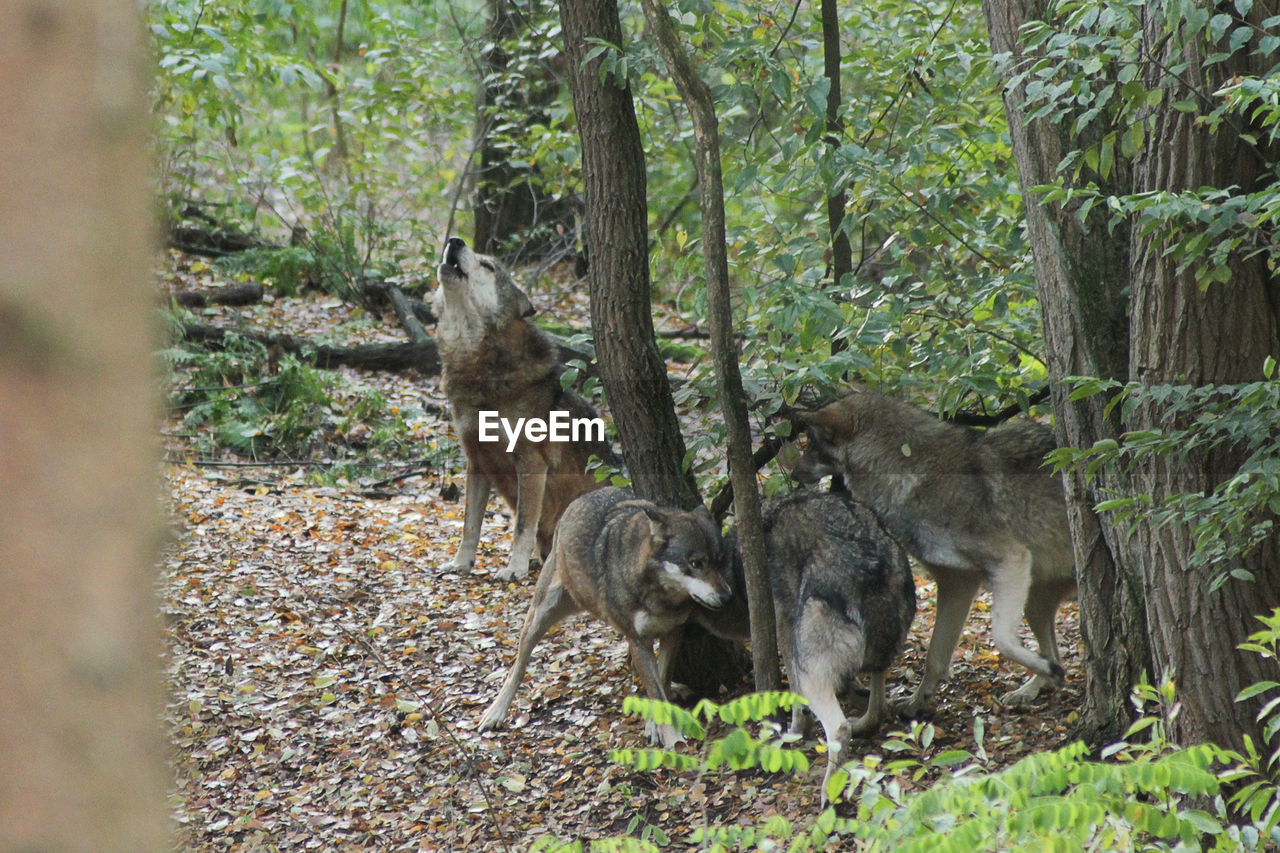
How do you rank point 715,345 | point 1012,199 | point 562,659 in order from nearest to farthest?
point 715,345, point 1012,199, point 562,659

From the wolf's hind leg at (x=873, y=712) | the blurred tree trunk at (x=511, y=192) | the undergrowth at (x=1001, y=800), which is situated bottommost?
the wolf's hind leg at (x=873, y=712)

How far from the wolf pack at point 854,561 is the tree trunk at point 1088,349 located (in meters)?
0.49

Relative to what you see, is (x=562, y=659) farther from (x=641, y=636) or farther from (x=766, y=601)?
(x=766, y=601)

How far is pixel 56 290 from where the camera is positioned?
1.38m

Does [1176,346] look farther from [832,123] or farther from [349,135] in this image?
[349,135]

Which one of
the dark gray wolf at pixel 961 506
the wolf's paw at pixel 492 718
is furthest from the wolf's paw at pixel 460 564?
the dark gray wolf at pixel 961 506

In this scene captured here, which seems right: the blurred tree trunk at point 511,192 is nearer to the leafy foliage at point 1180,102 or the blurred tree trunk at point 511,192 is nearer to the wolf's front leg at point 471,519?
the wolf's front leg at point 471,519

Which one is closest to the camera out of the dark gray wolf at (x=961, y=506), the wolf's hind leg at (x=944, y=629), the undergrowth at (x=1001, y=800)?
the undergrowth at (x=1001, y=800)

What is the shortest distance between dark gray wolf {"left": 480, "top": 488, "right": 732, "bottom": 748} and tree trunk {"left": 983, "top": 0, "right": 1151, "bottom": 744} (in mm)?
1891

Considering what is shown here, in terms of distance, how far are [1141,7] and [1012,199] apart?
2561 mm

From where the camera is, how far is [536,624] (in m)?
7.08

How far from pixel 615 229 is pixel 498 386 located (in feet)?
11.4

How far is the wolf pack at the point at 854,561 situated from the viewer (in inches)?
228

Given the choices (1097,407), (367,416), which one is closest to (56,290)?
(1097,407)
